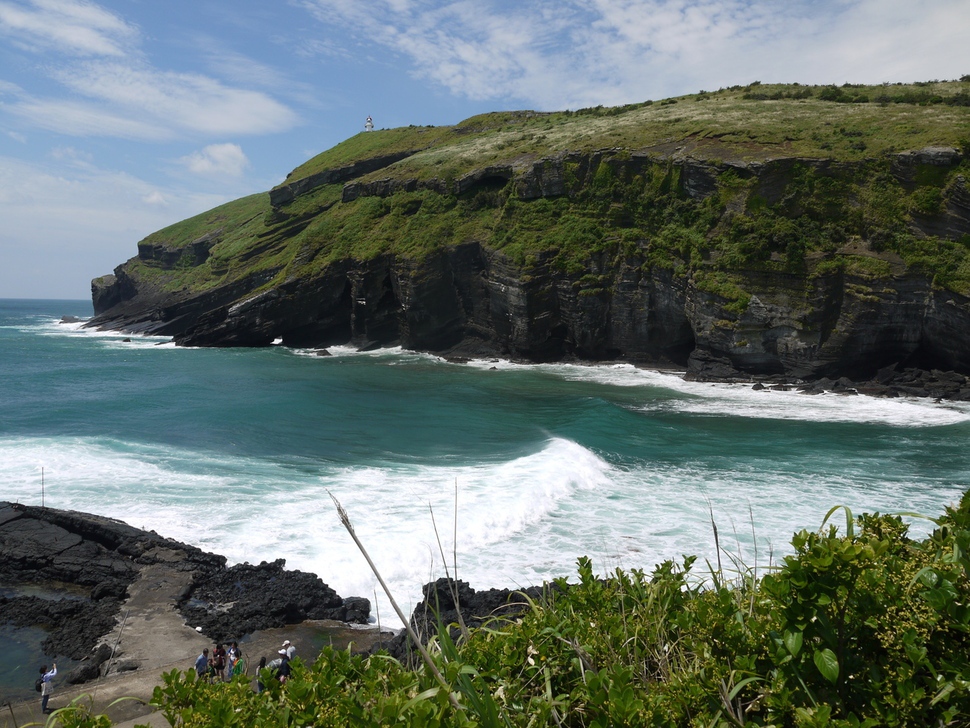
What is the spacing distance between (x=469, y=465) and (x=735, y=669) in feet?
62.7

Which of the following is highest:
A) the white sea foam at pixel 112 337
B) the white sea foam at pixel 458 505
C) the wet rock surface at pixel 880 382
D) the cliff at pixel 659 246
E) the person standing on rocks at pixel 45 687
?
the cliff at pixel 659 246

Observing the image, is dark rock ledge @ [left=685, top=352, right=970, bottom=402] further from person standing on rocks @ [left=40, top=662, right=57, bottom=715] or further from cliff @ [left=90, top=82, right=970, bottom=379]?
person standing on rocks @ [left=40, top=662, right=57, bottom=715]

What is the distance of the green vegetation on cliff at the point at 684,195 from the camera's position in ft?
128

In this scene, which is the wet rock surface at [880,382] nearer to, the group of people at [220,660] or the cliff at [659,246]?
the cliff at [659,246]

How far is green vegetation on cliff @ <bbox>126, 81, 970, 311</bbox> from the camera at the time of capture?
39.0 m

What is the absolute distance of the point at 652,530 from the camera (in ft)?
53.3

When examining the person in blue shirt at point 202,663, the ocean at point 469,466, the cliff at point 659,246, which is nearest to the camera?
the person in blue shirt at point 202,663

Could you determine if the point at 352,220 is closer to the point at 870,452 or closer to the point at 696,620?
the point at 870,452

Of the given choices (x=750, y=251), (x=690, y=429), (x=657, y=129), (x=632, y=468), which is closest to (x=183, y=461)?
(x=632, y=468)

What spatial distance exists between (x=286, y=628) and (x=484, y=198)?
49.0m

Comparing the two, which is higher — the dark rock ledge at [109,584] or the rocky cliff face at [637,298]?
the rocky cliff face at [637,298]

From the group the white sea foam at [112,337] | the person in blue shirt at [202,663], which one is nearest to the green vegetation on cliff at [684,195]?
the white sea foam at [112,337]

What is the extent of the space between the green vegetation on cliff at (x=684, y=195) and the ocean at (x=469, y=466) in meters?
10.6

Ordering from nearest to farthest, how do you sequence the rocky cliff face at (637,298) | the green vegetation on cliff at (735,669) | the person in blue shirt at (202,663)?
the green vegetation on cliff at (735,669) → the person in blue shirt at (202,663) → the rocky cliff face at (637,298)
